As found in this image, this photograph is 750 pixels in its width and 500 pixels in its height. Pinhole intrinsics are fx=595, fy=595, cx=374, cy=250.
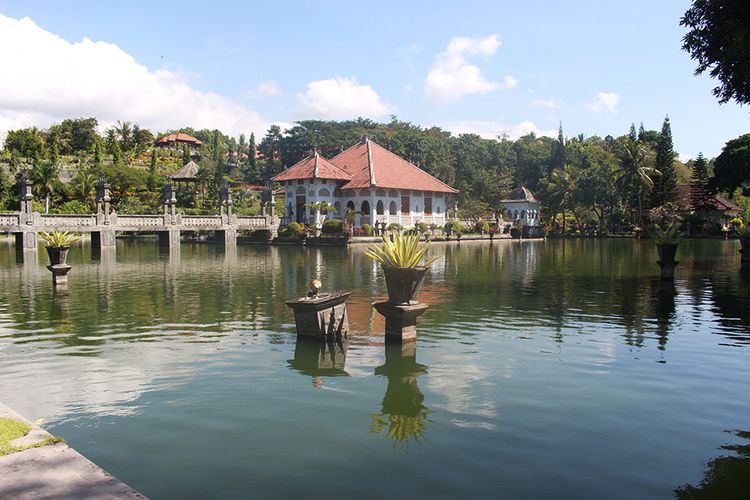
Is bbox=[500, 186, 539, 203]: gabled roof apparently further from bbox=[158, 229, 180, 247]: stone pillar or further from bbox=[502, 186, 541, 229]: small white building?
bbox=[158, 229, 180, 247]: stone pillar

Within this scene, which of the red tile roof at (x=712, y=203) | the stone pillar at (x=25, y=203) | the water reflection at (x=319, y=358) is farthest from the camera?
the red tile roof at (x=712, y=203)

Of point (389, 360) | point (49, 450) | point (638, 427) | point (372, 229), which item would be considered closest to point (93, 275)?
point (389, 360)

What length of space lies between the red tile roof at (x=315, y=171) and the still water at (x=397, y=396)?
3640cm

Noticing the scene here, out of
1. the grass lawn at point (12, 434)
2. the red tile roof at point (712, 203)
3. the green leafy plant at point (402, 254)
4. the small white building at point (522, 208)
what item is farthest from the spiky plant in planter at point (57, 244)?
the red tile roof at point (712, 203)

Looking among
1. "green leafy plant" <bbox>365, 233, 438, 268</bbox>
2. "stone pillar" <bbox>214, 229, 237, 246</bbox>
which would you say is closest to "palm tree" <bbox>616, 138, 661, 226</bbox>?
"stone pillar" <bbox>214, 229, 237, 246</bbox>

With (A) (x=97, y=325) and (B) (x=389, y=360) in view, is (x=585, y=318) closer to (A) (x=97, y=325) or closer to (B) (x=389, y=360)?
(B) (x=389, y=360)

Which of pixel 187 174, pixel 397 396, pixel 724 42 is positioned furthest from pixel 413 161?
pixel 397 396

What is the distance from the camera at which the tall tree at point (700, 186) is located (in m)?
58.5

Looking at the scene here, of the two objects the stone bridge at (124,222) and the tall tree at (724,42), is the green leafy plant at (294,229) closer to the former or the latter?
the stone bridge at (124,222)

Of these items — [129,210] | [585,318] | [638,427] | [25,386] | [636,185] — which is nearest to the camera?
[638,427]

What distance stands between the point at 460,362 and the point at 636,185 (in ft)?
184

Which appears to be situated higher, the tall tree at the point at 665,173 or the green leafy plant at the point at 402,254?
the tall tree at the point at 665,173

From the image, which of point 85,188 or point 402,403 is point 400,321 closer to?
point 402,403

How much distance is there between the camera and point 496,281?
818 inches
